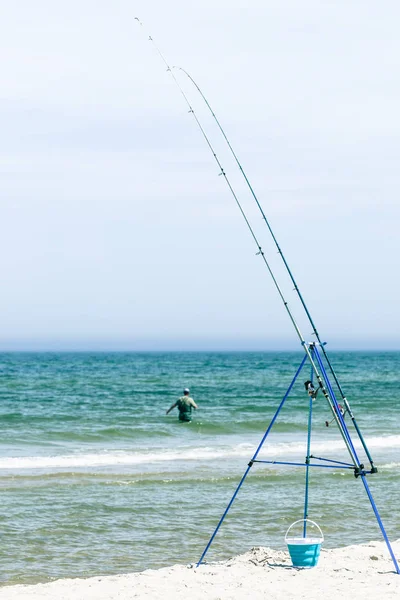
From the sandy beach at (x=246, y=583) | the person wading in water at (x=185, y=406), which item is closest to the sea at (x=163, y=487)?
the person wading in water at (x=185, y=406)

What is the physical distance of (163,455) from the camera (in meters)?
A: 19.0

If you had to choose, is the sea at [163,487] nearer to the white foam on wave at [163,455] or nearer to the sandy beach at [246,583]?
the white foam on wave at [163,455]

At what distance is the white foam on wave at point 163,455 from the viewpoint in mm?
17375

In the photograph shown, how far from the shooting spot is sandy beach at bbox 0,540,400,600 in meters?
8.10

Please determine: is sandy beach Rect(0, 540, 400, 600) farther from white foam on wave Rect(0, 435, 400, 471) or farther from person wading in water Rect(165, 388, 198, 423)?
person wading in water Rect(165, 388, 198, 423)

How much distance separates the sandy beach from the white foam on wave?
8.06 metres

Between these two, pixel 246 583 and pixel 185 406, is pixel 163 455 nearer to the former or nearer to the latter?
pixel 185 406

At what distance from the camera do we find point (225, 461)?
17.9 m

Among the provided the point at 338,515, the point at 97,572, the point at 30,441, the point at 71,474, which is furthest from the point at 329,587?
the point at 30,441

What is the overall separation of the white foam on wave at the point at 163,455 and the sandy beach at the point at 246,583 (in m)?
8.06

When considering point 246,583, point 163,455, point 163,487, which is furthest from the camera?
point 163,455

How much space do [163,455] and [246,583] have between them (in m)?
10.5

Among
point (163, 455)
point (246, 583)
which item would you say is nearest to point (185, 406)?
point (163, 455)

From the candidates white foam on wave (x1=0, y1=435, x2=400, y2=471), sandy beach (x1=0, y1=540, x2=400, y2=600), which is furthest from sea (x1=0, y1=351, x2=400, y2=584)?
sandy beach (x1=0, y1=540, x2=400, y2=600)
